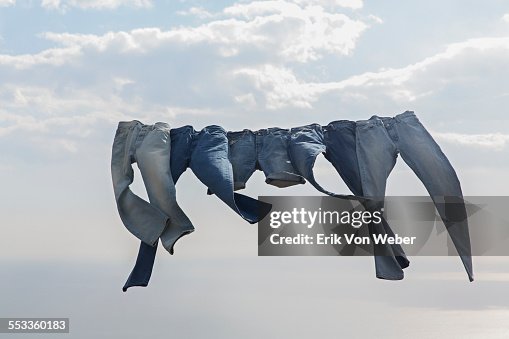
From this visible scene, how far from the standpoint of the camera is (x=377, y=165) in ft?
9.03

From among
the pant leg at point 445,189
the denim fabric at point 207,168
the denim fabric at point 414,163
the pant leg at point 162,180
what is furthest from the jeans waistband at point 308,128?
the pant leg at point 162,180

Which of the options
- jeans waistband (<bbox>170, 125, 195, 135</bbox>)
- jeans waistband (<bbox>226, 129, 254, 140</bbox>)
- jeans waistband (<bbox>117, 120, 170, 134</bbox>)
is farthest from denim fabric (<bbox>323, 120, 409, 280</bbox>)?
jeans waistband (<bbox>117, 120, 170, 134</bbox>)

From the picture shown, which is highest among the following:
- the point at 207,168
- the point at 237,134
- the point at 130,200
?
the point at 237,134

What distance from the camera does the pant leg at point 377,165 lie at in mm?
2689

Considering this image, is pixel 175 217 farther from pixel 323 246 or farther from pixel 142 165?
pixel 323 246

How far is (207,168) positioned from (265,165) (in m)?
A: 0.23

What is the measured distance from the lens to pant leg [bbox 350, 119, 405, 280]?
269cm

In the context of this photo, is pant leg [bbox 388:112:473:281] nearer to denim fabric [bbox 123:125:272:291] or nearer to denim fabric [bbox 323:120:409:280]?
denim fabric [bbox 323:120:409:280]

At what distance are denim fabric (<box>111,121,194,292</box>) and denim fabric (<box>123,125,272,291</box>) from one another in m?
0.02

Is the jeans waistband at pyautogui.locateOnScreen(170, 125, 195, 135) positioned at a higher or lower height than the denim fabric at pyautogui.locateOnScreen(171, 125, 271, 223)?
higher

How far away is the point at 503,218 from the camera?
2.75 meters

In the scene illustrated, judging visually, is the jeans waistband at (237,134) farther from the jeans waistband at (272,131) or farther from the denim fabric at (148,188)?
the denim fabric at (148,188)

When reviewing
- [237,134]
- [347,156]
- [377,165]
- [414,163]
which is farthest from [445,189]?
[237,134]

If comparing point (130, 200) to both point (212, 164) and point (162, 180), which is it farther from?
point (212, 164)
